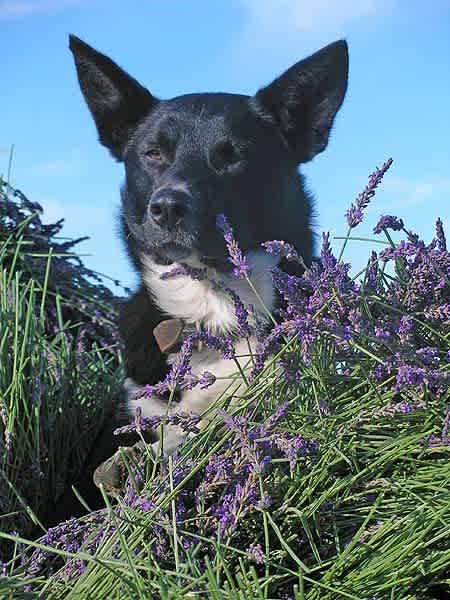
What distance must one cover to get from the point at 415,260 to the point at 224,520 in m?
0.82

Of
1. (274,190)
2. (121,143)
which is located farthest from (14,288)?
(274,190)

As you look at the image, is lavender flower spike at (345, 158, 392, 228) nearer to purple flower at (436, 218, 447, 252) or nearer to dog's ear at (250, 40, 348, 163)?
purple flower at (436, 218, 447, 252)

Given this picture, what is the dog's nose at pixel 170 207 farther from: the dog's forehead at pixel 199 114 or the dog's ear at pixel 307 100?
the dog's ear at pixel 307 100

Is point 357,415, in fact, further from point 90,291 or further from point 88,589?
point 90,291

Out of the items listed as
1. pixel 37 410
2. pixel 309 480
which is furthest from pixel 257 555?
pixel 37 410

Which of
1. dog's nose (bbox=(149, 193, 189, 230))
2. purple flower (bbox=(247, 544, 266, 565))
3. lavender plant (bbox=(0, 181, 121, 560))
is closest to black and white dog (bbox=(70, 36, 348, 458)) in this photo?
dog's nose (bbox=(149, 193, 189, 230))

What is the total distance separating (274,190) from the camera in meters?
3.03

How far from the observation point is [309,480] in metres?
1.62

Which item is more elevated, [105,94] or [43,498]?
[105,94]

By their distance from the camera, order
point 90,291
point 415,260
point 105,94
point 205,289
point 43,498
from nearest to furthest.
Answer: point 415,260 → point 43,498 → point 205,289 → point 105,94 → point 90,291

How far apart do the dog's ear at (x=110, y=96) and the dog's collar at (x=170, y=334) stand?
2.86 feet

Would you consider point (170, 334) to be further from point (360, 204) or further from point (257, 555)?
point (257, 555)

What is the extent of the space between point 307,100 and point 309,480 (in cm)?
191

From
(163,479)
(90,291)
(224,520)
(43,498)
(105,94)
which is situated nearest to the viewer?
(224,520)
